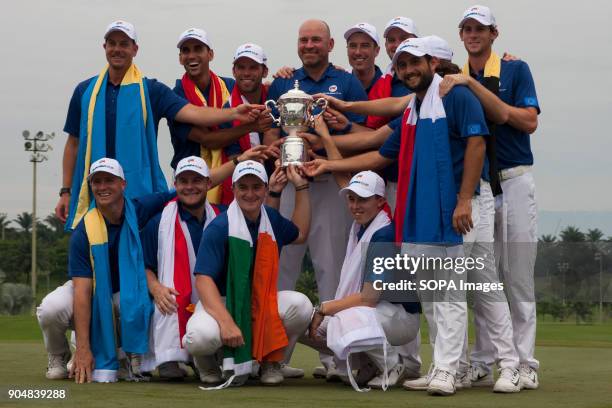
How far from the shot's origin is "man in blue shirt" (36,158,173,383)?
8.32 m

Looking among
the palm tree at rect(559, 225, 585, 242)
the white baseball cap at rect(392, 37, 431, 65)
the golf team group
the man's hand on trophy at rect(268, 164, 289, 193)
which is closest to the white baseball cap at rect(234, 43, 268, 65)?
the golf team group

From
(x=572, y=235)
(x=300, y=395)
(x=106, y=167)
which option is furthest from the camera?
(x=572, y=235)

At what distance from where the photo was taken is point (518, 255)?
8.23 metres

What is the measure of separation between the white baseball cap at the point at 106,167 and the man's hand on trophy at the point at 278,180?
1287 mm

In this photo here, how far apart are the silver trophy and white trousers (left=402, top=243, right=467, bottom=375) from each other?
5.07 feet

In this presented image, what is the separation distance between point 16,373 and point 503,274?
4230 mm

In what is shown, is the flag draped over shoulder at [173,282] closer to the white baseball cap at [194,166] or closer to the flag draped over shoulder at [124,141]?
the white baseball cap at [194,166]

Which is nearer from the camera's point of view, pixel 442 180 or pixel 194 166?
pixel 442 180

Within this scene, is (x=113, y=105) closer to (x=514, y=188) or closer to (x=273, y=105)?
(x=273, y=105)

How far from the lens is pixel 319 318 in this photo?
330 inches

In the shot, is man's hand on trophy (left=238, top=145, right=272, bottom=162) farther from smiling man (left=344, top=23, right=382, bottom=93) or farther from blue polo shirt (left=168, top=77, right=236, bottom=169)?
smiling man (left=344, top=23, right=382, bottom=93)

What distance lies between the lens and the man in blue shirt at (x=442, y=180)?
24.6 feet

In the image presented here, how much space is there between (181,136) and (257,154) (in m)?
0.96

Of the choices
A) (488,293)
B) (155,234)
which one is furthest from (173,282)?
(488,293)
